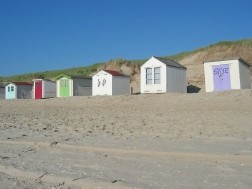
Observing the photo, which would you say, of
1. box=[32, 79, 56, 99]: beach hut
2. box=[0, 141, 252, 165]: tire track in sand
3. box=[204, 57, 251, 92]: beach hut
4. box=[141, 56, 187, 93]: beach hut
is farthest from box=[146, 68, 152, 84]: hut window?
box=[0, 141, 252, 165]: tire track in sand

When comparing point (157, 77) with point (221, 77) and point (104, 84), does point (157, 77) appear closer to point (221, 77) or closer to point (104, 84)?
point (221, 77)

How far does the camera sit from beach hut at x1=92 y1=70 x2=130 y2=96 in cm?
3031

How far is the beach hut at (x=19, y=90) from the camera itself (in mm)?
41375

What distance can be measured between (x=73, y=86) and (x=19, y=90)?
10470 millimetres

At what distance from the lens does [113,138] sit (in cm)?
966

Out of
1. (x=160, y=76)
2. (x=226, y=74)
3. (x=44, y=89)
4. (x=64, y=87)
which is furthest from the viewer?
(x=44, y=89)

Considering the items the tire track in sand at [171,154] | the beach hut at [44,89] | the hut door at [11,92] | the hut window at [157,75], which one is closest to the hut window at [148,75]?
the hut window at [157,75]

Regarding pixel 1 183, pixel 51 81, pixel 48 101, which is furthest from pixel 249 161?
pixel 51 81

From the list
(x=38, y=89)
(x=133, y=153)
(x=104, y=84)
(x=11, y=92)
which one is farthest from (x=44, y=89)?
(x=133, y=153)

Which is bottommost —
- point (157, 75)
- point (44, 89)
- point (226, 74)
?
point (44, 89)

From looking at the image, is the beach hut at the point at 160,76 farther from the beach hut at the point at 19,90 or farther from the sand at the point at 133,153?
the beach hut at the point at 19,90

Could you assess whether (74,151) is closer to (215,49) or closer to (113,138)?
(113,138)

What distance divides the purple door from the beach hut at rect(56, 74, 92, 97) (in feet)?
46.6

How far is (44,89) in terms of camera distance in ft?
126
